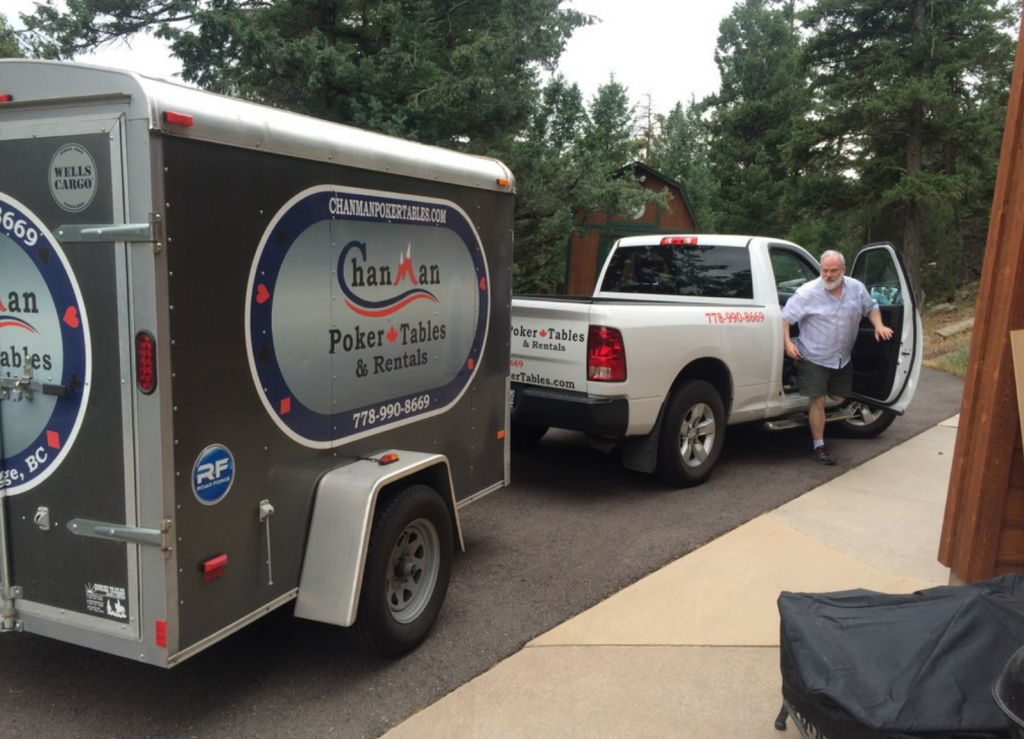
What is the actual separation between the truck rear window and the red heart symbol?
17.5ft

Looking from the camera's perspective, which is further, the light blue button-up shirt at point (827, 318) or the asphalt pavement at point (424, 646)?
the light blue button-up shirt at point (827, 318)

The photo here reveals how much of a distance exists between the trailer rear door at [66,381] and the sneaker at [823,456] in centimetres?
585

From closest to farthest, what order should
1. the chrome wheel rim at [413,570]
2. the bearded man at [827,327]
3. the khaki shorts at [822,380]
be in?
1. the chrome wheel rim at [413,570]
2. the bearded man at [827,327]
3. the khaki shorts at [822,380]

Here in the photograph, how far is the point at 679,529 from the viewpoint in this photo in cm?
541

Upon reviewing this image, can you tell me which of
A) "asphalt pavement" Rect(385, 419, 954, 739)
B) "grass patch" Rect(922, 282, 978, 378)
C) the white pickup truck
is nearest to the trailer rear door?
"asphalt pavement" Rect(385, 419, 954, 739)

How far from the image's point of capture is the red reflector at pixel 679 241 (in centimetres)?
718

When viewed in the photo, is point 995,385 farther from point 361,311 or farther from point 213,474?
point 213,474

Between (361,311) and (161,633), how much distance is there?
1.54 meters

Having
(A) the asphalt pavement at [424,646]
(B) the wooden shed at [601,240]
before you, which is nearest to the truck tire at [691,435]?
(A) the asphalt pavement at [424,646]

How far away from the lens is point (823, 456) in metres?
7.09

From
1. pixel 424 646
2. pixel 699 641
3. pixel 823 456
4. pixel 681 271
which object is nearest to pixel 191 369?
pixel 424 646

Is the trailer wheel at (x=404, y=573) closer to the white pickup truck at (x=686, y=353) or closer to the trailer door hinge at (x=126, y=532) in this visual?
the trailer door hinge at (x=126, y=532)

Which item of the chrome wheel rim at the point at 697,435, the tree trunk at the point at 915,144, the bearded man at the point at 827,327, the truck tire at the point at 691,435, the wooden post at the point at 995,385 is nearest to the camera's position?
the wooden post at the point at 995,385

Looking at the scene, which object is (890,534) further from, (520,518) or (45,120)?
(45,120)
